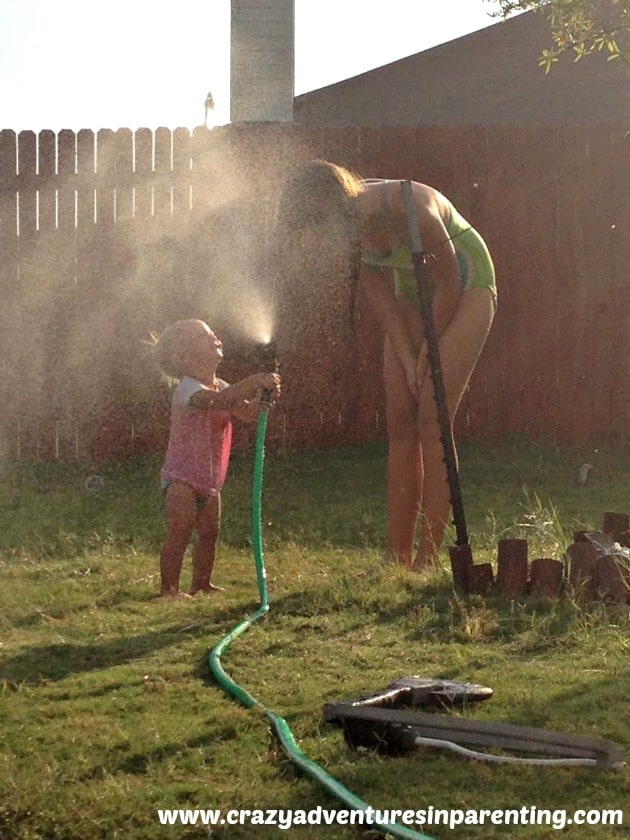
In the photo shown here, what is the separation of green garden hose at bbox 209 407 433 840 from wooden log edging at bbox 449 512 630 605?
0.78 meters

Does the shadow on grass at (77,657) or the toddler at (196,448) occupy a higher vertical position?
the toddler at (196,448)

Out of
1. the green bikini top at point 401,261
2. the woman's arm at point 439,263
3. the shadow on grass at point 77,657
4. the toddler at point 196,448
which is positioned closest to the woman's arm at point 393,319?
the green bikini top at point 401,261

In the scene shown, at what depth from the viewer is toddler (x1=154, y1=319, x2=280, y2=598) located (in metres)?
5.50

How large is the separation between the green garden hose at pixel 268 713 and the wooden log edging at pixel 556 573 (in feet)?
2.56

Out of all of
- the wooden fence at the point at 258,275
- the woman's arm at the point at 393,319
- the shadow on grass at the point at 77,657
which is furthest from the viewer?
the wooden fence at the point at 258,275

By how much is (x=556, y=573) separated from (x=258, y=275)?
5.30 meters

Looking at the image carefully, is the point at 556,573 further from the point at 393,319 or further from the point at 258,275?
the point at 258,275

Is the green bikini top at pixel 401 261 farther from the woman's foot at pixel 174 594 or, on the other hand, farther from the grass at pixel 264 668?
the woman's foot at pixel 174 594

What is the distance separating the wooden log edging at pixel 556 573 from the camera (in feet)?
16.3

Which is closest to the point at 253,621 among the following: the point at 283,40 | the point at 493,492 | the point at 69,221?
the point at 493,492

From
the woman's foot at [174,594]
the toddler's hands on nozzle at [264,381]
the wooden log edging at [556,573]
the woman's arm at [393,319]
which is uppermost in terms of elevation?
the woman's arm at [393,319]

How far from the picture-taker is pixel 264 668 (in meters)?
4.20

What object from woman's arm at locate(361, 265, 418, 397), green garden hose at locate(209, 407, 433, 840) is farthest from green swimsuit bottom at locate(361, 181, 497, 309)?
green garden hose at locate(209, 407, 433, 840)

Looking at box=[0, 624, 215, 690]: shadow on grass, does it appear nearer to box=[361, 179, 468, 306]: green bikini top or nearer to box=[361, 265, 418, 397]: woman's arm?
box=[361, 265, 418, 397]: woman's arm
